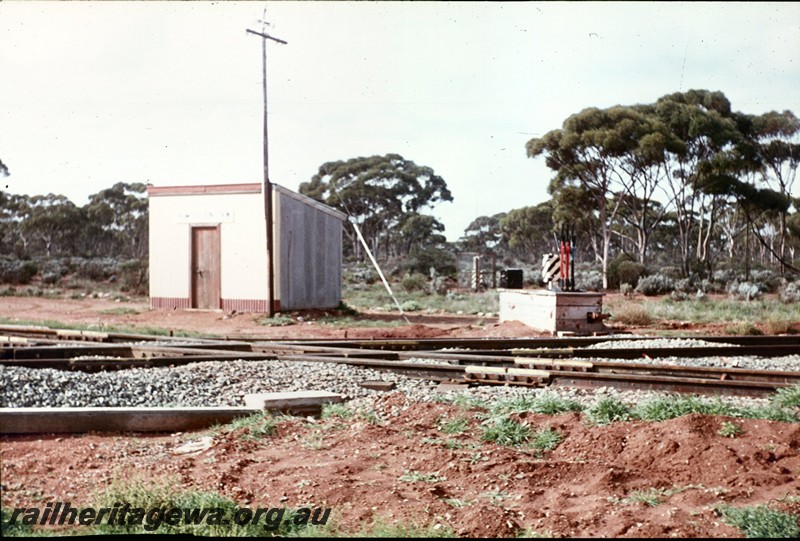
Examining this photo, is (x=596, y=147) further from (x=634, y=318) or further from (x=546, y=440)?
(x=546, y=440)

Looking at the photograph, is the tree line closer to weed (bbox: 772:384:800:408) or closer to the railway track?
the railway track

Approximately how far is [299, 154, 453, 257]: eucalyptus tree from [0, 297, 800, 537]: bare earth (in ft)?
118

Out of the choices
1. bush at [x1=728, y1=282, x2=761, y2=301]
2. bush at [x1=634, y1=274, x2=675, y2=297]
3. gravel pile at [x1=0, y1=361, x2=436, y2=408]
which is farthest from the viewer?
bush at [x1=634, y1=274, x2=675, y2=297]

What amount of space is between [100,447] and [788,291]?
2462 centimetres

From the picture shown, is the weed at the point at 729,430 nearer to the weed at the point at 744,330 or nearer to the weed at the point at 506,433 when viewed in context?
the weed at the point at 506,433

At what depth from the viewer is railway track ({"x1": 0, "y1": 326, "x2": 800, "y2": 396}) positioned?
8195mm

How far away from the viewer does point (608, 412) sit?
653 cm

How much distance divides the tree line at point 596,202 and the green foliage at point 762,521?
12.8 meters

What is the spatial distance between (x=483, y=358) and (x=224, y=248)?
43.6ft

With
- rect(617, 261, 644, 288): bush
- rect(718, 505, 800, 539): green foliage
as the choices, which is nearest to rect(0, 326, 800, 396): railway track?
rect(718, 505, 800, 539): green foliage

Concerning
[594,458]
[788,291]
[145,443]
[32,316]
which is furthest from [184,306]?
[788,291]

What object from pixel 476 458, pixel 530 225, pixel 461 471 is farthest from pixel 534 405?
pixel 530 225

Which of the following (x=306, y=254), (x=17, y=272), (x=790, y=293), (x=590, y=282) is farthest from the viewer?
(x=17, y=272)

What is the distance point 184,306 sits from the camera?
21328 mm
